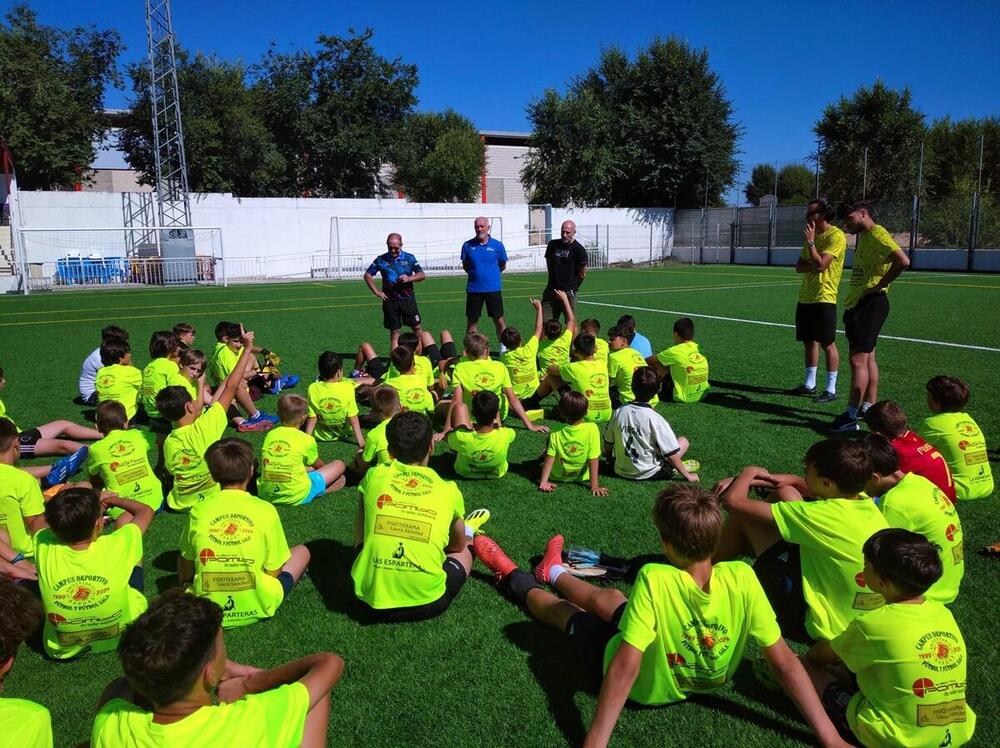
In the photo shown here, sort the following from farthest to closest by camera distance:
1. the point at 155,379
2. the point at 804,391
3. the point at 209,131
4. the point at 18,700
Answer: the point at 209,131 → the point at 804,391 → the point at 155,379 → the point at 18,700

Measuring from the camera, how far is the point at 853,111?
1795 inches

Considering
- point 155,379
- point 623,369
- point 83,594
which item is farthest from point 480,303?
point 83,594

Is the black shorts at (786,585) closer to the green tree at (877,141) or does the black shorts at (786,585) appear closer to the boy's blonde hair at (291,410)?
the boy's blonde hair at (291,410)

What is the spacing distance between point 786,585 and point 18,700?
3333 millimetres

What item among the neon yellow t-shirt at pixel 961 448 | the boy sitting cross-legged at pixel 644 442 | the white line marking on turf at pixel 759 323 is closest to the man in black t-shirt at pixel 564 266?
the white line marking on turf at pixel 759 323

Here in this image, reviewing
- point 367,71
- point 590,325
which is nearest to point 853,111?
point 367,71

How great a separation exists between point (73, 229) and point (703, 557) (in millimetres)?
33451

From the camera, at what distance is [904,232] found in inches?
1283

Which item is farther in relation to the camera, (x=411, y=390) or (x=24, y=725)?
(x=411, y=390)

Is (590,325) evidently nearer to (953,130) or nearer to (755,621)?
(755,621)

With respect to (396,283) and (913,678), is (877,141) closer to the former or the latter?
(396,283)

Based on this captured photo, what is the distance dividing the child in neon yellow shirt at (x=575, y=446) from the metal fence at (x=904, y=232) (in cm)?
3044

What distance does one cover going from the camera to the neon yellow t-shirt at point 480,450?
19.4ft

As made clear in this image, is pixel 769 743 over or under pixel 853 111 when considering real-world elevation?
under
